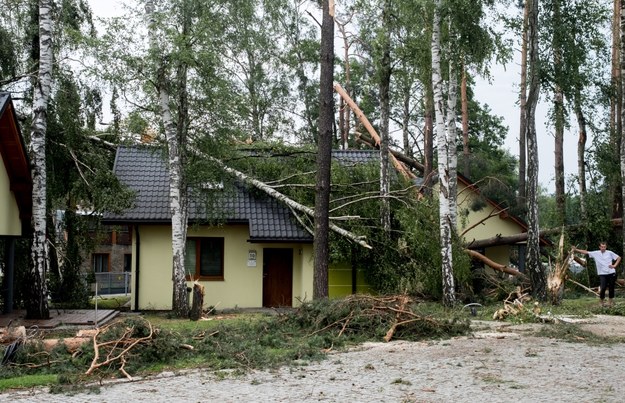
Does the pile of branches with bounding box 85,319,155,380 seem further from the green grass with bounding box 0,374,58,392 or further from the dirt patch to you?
the dirt patch

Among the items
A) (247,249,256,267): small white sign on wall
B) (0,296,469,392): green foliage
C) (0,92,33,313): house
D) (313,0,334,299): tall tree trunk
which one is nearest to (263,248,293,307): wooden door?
(247,249,256,267): small white sign on wall

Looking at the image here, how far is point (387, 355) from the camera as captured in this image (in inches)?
481

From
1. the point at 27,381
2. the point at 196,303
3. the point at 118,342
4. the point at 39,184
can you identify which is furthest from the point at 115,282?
the point at 27,381

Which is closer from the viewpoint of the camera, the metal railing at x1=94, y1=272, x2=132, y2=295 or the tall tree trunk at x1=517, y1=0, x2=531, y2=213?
the tall tree trunk at x1=517, y1=0, x2=531, y2=213

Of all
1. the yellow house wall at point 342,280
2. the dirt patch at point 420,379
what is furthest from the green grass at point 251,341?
the yellow house wall at point 342,280

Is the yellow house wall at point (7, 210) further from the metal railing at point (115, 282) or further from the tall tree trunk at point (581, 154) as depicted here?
the tall tree trunk at point (581, 154)

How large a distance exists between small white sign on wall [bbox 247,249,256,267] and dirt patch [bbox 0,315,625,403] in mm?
11834

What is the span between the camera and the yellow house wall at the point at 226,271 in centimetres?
2394

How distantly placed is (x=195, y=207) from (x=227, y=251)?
1935 mm

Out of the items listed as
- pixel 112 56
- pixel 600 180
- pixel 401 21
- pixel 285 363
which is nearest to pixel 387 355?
pixel 285 363

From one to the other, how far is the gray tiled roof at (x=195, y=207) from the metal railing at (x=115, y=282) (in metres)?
9.89

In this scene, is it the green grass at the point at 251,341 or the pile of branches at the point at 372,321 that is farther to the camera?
the pile of branches at the point at 372,321

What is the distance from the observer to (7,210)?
18078 mm

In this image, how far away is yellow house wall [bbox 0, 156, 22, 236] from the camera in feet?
57.8
